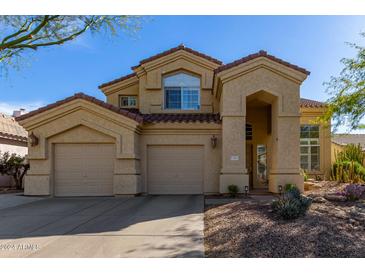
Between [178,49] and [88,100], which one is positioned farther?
[178,49]

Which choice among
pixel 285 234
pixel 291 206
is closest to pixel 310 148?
pixel 291 206

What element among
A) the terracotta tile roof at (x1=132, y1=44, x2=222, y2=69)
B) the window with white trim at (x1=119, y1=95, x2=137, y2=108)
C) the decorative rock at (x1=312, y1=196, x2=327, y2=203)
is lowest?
the decorative rock at (x1=312, y1=196, x2=327, y2=203)

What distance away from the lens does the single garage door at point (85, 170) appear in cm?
1275

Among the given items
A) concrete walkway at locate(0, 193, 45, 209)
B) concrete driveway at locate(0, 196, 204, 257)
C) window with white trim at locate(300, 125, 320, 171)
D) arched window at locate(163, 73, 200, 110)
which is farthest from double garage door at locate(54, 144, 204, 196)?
window with white trim at locate(300, 125, 320, 171)

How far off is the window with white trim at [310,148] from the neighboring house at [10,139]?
18051 mm

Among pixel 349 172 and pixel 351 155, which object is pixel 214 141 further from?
pixel 351 155

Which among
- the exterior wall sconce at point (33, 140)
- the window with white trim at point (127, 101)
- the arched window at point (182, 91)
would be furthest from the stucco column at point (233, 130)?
the exterior wall sconce at point (33, 140)

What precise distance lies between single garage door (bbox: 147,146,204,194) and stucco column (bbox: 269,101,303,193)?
138 inches

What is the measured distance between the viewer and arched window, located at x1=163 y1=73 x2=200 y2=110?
15.2 metres

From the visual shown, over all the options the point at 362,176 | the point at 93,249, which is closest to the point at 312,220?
the point at 93,249

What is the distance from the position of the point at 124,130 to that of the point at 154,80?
13.1 ft

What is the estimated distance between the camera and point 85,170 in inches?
504

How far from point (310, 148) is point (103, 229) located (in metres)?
13.8

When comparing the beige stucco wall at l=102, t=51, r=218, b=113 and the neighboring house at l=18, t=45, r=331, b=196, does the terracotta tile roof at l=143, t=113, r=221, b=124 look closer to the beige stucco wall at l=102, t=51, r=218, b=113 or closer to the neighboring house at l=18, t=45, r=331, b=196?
the neighboring house at l=18, t=45, r=331, b=196
